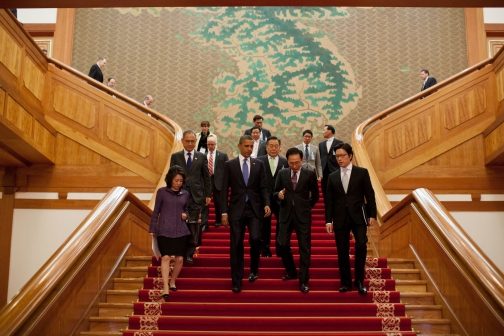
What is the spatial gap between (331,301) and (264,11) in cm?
879

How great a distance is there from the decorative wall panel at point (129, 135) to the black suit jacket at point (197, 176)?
10.7ft

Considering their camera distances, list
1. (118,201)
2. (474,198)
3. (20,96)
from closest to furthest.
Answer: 1. (118,201)
2. (20,96)
3. (474,198)

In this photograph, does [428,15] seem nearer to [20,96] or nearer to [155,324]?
[20,96]

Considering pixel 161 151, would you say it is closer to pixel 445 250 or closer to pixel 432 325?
pixel 445 250

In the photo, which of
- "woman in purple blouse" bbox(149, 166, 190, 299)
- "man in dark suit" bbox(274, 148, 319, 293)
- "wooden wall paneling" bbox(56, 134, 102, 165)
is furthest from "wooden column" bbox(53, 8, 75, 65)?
"man in dark suit" bbox(274, 148, 319, 293)

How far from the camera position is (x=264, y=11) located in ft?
42.5

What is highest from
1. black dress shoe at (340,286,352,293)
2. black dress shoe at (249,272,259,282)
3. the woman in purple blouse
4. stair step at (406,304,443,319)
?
the woman in purple blouse

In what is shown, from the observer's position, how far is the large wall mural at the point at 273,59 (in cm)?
1251

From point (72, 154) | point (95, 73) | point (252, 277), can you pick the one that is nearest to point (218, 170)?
point (252, 277)

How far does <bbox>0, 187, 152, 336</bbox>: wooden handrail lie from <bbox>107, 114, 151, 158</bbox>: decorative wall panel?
3.45 m

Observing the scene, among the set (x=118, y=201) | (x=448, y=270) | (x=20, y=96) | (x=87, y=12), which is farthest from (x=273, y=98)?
(x=448, y=270)

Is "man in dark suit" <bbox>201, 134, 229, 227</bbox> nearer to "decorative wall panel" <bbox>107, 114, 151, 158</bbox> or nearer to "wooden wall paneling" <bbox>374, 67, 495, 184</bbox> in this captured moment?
"decorative wall panel" <bbox>107, 114, 151, 158</bbox>

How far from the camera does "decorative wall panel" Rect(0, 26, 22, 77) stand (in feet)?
25.6

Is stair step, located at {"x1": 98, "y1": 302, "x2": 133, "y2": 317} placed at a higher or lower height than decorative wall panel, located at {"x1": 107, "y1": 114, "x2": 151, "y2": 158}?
lower
